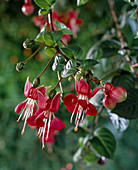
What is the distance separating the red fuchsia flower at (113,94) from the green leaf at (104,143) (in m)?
0.19

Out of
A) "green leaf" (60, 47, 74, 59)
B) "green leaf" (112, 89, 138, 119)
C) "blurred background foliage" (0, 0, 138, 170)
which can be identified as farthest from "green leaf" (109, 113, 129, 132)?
"blurred background foliage" (0, 0, 138, 170)

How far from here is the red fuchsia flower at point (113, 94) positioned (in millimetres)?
280

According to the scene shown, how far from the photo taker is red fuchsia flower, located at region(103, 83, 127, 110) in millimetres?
280

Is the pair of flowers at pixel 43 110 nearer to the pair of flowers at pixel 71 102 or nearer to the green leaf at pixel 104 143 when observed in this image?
the pair of flowers at pixel 71 102

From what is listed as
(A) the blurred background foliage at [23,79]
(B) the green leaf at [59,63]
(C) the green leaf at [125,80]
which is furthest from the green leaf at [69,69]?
(A) the blurred background foliage at [23,79]

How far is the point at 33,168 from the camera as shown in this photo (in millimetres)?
1248

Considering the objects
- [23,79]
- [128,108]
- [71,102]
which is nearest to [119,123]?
[128,108]

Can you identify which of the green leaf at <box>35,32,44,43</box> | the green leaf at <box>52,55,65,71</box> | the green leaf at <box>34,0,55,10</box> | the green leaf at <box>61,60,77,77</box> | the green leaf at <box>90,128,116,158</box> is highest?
the green leaf at <box>34,0,55,10</box>

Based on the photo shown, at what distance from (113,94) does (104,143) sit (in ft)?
0.68

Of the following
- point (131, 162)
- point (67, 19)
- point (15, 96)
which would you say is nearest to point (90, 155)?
point (67, 19)

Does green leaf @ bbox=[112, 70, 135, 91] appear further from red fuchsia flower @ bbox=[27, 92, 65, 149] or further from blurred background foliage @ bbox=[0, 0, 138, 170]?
blurred background foliage @ bbox=[0, 0, 138, 170]

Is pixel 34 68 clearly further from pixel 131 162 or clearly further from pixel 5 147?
pixel 131 162

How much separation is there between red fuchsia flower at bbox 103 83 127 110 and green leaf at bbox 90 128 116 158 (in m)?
0.19

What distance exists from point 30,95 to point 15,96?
76 centimetres
